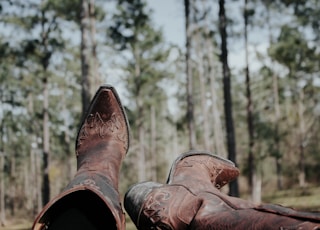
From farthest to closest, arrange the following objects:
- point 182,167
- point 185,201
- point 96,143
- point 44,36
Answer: point 44,36 < point 96,143 < point 182,167 < point 185,201

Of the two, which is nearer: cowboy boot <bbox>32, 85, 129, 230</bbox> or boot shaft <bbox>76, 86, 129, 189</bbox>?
cowboy boot <bbox>32, 85, 129, 230</bbox>

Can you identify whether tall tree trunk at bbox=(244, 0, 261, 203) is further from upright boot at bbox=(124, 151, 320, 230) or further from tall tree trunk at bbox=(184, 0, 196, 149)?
upright boot at bbox=(124, 151, 320, 230)

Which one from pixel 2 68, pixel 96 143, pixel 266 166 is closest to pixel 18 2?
pixel 2 68

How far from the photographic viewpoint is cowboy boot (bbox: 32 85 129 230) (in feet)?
4.33

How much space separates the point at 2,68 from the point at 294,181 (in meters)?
22.2

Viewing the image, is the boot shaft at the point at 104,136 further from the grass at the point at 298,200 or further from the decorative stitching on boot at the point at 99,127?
the grass at the point at 298,200

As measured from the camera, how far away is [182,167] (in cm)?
148

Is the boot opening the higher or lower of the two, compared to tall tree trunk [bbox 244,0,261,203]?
higher

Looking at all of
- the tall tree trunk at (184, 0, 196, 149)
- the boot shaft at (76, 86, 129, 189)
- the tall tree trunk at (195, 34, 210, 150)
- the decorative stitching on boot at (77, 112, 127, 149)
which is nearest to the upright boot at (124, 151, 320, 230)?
the boot shaft at (76, 86, 129, 189)

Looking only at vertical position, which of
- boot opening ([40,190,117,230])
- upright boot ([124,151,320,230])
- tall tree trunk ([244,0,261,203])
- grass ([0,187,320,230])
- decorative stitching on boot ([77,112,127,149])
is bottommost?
grass ([0,187,320,230])

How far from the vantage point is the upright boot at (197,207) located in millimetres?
942

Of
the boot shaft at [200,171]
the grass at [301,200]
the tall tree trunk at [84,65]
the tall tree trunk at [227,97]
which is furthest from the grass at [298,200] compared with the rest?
the boot shaft at [200,171]

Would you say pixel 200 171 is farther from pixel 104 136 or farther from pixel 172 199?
pixel 104 136

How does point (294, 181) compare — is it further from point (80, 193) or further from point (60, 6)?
point (80, 193)
